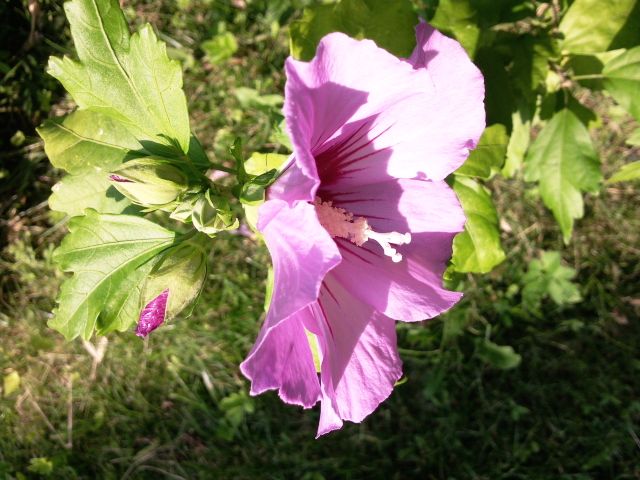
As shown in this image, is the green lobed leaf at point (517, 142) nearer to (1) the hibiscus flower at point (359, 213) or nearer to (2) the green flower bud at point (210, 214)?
(1) the hibiscus flower at point (359, 213)

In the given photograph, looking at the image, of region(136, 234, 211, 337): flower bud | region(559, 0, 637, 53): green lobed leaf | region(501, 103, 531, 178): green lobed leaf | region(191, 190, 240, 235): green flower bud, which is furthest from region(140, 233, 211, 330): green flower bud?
region(559, 0, 637, 53): green lobed leaf

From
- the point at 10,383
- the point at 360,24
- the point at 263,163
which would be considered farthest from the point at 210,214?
Answer: the point at 10,383

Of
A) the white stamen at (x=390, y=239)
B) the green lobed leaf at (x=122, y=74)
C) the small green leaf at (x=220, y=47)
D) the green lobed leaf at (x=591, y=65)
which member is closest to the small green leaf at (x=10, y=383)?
the small green leaf at (x=220, y=47)

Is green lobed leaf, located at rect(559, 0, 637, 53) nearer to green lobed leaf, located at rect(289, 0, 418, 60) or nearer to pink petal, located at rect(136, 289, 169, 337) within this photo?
green lobed leaf, located at rect(289, 0, 418, 60)

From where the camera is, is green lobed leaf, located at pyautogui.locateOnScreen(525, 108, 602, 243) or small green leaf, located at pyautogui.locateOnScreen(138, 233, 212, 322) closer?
small green leaf, located at pyautogui.locateOnScreen(138, 233, 212, 322)

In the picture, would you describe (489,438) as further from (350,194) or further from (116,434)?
(350,194)
